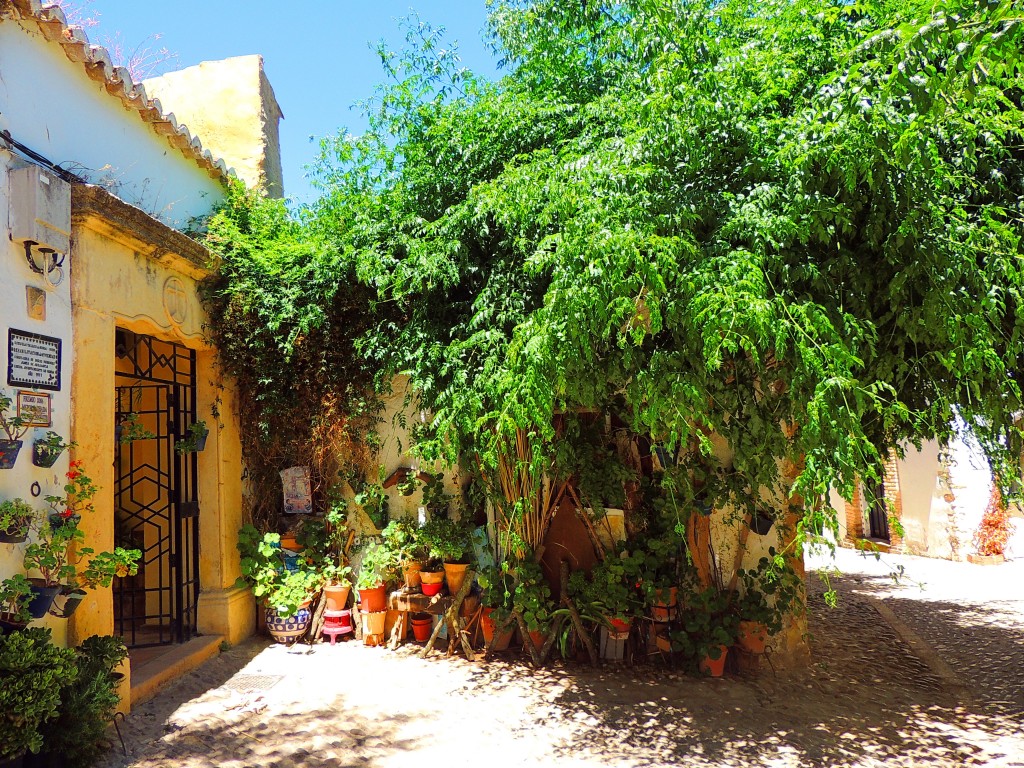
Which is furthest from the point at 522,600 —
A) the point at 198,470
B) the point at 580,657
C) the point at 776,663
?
the point at 198,470

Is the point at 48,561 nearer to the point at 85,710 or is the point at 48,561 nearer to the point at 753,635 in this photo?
the point at 85,710

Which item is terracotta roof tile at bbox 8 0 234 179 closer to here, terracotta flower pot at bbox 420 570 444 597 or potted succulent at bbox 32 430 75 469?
potted succulent at bbox 32 430 75 469

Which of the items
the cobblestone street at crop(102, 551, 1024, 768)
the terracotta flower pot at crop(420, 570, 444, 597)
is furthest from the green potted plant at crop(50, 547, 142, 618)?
the terracotta flower pot at crop(420, 570, 444, 597)

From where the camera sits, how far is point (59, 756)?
373 cm

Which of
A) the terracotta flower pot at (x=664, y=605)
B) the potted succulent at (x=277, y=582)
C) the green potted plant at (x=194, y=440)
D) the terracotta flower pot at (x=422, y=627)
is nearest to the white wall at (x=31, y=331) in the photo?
the green potted plant at (x=194, y=440)

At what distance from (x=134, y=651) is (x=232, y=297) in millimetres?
3062

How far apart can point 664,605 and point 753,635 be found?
72cm

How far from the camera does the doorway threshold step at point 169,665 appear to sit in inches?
193

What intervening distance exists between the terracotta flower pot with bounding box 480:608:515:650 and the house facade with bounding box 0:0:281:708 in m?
2.25

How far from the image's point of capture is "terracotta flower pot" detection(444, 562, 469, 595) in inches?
244

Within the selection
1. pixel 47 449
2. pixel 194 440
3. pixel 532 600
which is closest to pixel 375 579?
pixel 532 600

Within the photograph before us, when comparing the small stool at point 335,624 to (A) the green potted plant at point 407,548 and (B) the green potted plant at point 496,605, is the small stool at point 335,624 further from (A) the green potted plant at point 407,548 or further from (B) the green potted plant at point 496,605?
(B) the green potted plant at point 496,605

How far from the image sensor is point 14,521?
3.73 m

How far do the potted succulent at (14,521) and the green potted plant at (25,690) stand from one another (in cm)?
49
